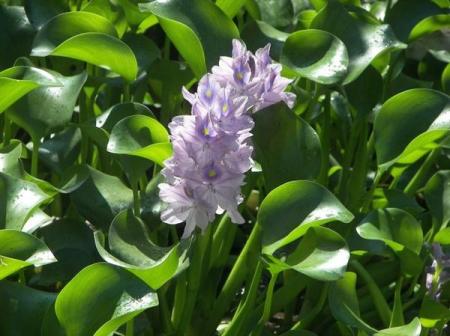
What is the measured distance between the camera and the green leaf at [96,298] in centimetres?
133

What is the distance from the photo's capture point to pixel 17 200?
149 centimetres

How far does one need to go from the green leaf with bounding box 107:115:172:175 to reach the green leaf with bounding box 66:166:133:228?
137 mm

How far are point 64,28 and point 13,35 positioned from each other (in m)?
0.24

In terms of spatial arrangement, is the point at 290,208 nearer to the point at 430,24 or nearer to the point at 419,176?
the point at 419,176

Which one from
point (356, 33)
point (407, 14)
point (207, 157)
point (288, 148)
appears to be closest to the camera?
point (207, 157)

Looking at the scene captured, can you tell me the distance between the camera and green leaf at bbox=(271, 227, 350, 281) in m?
1.37

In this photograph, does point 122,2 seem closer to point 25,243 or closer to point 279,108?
point 279,108

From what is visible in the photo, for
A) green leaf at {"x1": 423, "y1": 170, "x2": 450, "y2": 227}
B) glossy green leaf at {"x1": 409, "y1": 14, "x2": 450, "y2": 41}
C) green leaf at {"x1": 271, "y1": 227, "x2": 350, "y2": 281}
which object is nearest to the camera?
green leaf at {"x1": 271, "y1": 227, "x2": 350, "y2": 281}

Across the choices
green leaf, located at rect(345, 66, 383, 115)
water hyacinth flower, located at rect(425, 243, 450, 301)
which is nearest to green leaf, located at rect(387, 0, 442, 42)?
green leaf, located at rect(345, 66, 383, 115)

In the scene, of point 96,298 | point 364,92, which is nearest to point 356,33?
point 364,92

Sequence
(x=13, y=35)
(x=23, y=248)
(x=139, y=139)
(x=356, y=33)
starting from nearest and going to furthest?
(x=23, y=248) < (x=139, y=139) < (x=356, y=33) < (x=13, y=35)

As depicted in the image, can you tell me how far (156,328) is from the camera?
1.67 m

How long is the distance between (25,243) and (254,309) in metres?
0.46

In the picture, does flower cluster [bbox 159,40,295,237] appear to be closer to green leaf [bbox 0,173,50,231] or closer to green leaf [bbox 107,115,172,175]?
green leaf [bbox 107,115,172,175]
